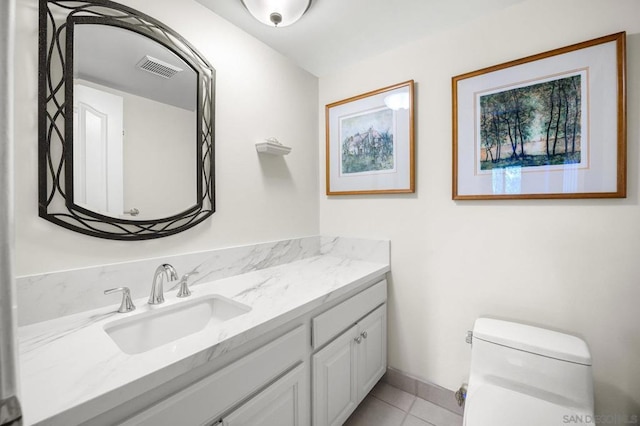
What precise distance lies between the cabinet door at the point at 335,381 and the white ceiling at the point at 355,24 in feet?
5.62

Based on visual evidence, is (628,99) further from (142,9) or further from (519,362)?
(142,9)

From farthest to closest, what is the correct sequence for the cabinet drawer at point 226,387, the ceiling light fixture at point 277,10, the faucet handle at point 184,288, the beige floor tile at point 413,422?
the beige floor tile at point 413,422
the ceiling light fixture at point 277,10
the faucet handle at point 184,288
the cabinet drawer at point 226,387

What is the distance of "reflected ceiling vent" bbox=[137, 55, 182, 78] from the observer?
120 cm

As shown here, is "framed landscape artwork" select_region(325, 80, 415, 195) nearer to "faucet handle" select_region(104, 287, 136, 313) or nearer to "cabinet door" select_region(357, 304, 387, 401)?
"cabinet door" select_region(357, 304, 387, 401)

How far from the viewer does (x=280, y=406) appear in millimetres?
1015

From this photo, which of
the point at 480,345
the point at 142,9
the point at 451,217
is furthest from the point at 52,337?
the point at 451,217

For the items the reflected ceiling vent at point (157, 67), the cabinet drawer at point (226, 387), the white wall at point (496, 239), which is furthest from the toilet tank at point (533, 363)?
the reflected ceiling vent at point (157, 67)

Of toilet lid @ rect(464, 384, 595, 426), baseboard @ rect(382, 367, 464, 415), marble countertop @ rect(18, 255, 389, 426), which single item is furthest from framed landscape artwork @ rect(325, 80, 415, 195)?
baseboard @ rect(382, 367, 464, 415)

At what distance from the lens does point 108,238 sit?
109 centimetres

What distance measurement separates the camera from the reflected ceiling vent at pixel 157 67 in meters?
1.20

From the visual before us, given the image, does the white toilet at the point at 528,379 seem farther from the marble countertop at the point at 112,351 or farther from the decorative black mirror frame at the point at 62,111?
the decorative black mirror frame at the point at 62,111

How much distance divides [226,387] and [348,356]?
754 mm

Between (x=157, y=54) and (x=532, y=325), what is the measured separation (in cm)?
225

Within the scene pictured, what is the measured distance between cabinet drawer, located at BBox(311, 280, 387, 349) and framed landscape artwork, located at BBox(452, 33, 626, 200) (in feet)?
2.54
